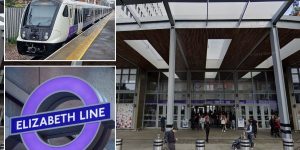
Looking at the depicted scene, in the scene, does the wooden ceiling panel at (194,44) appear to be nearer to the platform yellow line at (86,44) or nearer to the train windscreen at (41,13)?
the platform yellow line at (86,44)

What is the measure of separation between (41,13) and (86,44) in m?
0.76

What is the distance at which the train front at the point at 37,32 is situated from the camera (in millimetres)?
4055

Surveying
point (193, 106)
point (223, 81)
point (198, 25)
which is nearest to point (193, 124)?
point (193, 106)

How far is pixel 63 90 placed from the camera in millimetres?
4270

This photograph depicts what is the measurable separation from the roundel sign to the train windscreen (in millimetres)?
815

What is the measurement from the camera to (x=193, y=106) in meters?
28.0

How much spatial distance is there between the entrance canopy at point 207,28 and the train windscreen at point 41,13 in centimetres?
856

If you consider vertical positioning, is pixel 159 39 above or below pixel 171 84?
above

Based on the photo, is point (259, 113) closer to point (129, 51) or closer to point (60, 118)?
point (129, 51)

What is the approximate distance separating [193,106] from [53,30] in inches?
966

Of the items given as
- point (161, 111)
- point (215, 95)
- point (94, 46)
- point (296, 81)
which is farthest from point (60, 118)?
point (296, 81)

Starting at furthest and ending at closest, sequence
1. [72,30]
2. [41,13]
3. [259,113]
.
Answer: [259,113] < [72,30] < [41,13]

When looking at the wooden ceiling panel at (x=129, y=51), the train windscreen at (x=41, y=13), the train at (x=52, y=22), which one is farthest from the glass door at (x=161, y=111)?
the train windscreen at (x=41, y=13)

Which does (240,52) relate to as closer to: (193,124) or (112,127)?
(193,124)
